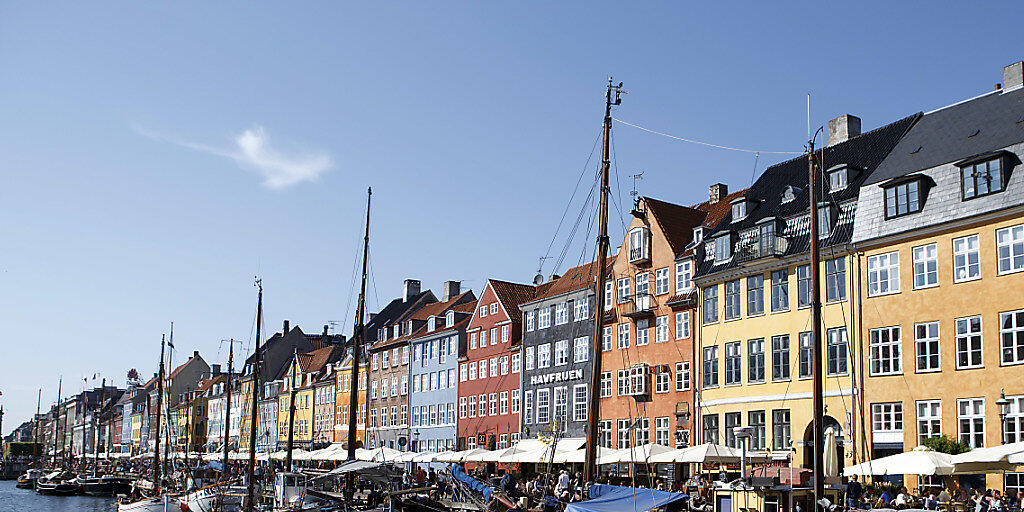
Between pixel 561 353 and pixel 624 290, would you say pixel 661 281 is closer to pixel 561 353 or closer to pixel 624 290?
pixel 624 290

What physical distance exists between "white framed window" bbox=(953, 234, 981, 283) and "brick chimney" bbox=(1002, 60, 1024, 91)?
8495 millimetres

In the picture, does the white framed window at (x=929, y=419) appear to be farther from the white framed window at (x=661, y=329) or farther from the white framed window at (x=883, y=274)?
the white framed window at (x=661, y=329)

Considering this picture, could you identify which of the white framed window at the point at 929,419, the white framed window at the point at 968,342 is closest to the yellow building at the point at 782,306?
the white framed window at the point at 929,419

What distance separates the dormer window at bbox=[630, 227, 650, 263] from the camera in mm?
54375

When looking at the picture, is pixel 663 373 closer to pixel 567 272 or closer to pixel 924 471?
pixel 567 272

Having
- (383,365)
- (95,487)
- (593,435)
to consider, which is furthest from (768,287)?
(95,487)

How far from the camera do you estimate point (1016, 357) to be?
3550 cm

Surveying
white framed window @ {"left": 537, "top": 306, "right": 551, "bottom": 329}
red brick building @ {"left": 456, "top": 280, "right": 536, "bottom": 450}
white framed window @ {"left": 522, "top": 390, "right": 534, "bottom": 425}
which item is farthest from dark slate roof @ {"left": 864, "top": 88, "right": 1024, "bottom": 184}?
red brick building @ {"left": 456, "top": 280, "right": 536, "bottom": 450}

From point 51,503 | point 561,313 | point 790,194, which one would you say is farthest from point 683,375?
point 51,503

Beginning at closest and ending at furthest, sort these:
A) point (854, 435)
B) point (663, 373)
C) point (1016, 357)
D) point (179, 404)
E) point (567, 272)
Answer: point (1016, 357) → point (854, 435) → point (663, 373) → point (567, 272) → point (179, 404)

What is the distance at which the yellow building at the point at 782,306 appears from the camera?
41.9 metres

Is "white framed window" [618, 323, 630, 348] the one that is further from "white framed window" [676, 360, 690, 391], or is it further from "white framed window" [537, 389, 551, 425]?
"white framed window" [537, 389, 551, 425]

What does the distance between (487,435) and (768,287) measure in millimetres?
29520

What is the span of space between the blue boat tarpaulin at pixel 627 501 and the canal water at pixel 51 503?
185 ft
